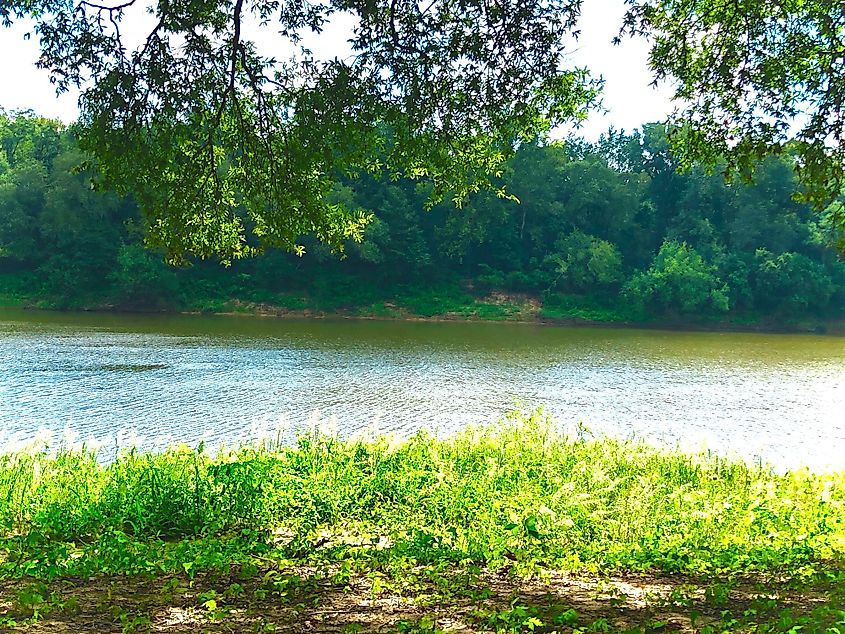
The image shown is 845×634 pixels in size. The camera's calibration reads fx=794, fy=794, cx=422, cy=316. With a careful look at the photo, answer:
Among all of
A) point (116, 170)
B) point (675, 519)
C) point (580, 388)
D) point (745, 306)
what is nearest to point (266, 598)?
point (675, 519)

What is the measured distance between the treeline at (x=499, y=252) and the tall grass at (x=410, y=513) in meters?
48.0

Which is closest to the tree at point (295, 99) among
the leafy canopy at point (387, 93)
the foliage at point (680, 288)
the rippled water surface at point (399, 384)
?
the leafy canopy at point (387, 93)

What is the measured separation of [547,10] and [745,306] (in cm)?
5811

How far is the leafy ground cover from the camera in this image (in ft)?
16.2

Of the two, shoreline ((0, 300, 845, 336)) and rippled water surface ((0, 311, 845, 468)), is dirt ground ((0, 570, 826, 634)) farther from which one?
shoreline ((0, 300, 845, 336))

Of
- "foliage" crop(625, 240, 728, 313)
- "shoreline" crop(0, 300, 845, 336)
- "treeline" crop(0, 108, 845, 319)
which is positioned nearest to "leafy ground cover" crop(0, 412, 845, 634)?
"shoreline" crop(0, 300, 845, 336)

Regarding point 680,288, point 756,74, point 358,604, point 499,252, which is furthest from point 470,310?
point 358,604

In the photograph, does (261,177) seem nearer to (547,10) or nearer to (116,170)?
(116,170)

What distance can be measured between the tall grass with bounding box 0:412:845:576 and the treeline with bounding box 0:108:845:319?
4801 centimetres

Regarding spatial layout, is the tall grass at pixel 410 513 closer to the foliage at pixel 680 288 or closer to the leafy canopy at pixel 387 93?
the leafy canopy at pixel 387 93

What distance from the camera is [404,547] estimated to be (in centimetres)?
643

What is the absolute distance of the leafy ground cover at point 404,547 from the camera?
4.94 meters

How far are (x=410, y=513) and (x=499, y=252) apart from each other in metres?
60.6

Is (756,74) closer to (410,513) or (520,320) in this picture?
(410,513)
